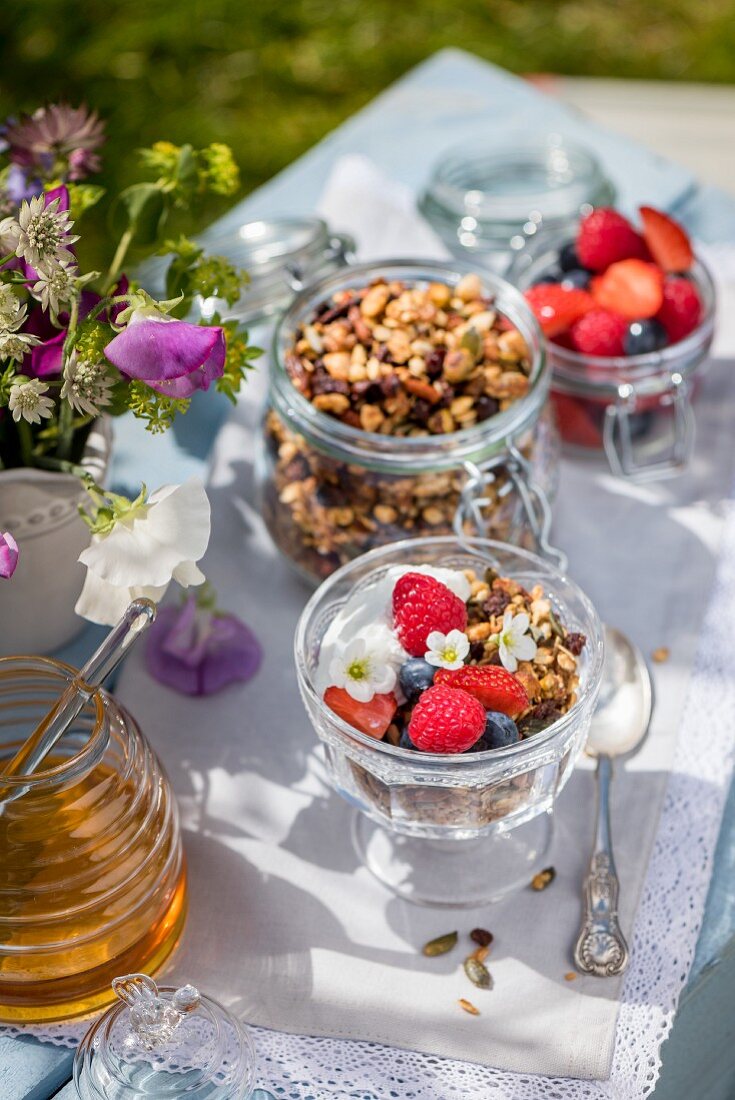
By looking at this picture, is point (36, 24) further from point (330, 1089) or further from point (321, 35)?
point (330, 1089)

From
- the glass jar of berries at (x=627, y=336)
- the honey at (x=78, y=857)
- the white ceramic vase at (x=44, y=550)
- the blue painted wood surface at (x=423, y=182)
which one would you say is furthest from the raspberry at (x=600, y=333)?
the honey at (x=78, y=857)

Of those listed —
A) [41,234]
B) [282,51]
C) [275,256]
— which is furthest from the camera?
[282,51]

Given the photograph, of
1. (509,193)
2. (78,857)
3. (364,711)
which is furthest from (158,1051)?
(509,193)

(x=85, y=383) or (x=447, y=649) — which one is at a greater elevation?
(x=85, y=383)

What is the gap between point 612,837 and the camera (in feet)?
2.72

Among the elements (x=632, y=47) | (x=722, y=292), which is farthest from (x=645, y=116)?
(x=722, y=292)

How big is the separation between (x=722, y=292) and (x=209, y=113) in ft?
4.72

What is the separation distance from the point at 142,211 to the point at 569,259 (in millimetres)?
408

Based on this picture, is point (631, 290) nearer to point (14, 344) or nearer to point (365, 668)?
point (365, 668)

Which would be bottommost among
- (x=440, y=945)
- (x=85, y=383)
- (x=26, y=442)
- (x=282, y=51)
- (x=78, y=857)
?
(x=282, y=51)

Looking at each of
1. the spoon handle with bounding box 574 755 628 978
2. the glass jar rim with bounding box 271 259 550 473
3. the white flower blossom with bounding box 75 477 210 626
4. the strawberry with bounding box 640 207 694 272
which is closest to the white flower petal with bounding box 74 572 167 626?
the white flower blossom with bounding box 75 477 210 626

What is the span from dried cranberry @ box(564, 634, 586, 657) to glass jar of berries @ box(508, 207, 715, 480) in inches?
11.5

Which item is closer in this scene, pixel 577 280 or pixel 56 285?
pixel 56 285

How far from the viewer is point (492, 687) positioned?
730 mm
